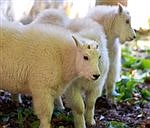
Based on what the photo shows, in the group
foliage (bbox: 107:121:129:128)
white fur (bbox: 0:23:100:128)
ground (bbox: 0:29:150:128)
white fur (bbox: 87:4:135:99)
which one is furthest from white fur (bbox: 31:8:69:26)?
foliage (bbox: 107:121:129:128)

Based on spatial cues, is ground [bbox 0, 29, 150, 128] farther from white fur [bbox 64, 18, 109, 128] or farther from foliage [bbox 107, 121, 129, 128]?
white fur [bbox 64, 18, 109, 128]

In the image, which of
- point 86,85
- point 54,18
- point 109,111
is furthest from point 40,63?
point 109,111

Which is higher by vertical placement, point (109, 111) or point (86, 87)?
point (86, 87)

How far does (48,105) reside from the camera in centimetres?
500

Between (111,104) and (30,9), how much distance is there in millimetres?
4210

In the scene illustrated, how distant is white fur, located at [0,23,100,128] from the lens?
4.91m

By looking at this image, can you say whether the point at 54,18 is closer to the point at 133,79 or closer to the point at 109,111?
the point at 109,111

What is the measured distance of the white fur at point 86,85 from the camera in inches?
205

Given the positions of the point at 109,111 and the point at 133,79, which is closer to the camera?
the point at 109,111

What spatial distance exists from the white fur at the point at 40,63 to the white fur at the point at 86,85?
0.75ft

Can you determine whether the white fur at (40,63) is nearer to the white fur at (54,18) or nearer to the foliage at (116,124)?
the white fur at (54,18)

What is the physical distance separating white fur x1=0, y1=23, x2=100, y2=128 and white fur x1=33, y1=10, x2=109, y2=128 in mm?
228

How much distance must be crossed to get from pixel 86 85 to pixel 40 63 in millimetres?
635

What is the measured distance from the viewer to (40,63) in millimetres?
4953
